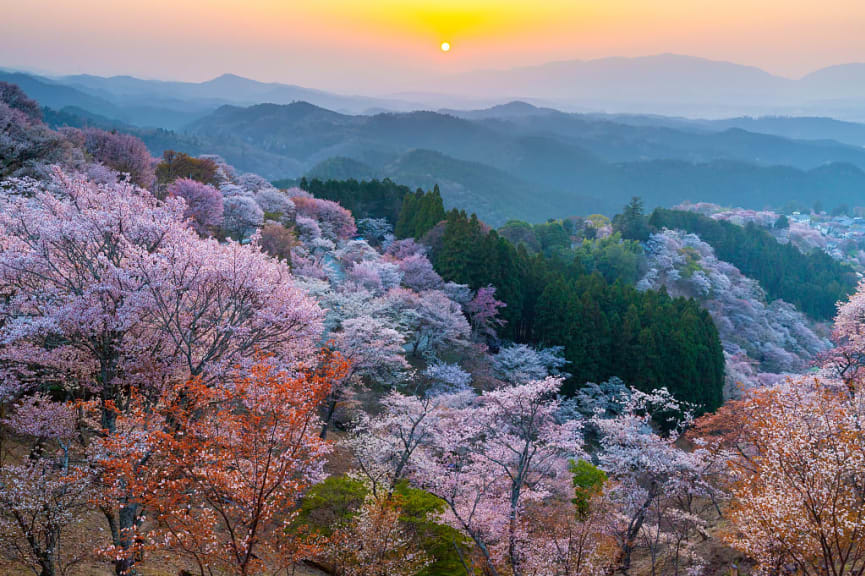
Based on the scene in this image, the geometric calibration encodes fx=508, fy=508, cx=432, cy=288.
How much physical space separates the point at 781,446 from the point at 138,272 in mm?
11688

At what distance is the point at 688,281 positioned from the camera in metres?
52.1

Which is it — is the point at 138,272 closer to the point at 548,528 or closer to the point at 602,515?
the point at 548,528

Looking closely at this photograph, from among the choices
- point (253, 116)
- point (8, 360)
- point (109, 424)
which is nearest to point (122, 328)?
point (109, 424)

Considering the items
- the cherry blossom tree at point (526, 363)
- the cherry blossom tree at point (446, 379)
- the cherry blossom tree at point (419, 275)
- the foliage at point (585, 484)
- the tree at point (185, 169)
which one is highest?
the tree at point (185, 169)

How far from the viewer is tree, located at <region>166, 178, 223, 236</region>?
30656mm

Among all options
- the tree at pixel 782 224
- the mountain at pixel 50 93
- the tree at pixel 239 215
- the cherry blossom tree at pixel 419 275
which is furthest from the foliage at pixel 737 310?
the mountain at pixel 50 93

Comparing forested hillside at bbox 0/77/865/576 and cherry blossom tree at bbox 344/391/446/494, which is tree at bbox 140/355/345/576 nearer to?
forested hillside at bbox 0/77/865/576

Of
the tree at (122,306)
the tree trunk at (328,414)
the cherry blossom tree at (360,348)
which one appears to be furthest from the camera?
the cherry blossom tree at (360,348)

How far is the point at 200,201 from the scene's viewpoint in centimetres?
3133

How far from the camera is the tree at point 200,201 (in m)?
30.7

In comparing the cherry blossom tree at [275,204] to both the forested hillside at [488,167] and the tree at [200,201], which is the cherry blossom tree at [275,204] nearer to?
the tree at [200,201]

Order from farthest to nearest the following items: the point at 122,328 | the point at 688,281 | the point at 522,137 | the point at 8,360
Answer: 1. the point at 522,137
2. the point at 688,281
3. the point at 8,360
4. the point at 122,328

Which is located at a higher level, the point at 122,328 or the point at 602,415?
the point at 122,328

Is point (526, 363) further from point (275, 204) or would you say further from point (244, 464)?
point (244, 464)
